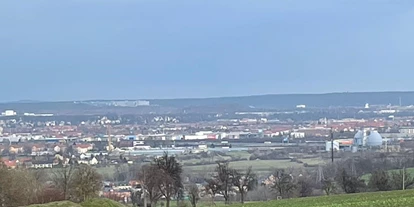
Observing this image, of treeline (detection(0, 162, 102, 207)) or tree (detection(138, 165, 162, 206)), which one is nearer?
treeline (detection(0, 162, 102, 207))

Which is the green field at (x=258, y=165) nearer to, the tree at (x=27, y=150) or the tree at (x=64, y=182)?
the tree at (x=27, y=150)

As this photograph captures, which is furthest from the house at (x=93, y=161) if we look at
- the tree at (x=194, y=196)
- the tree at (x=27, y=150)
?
the tree at (x=194, y=196)

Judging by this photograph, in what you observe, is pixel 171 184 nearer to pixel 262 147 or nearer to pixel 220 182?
pixel 220 182

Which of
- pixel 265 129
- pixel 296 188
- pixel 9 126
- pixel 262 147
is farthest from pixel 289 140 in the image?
pixel 296 188

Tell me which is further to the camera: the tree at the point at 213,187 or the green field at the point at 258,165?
the green field at the point at 258,165

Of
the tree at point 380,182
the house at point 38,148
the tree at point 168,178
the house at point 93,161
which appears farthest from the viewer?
the house at point 38,148

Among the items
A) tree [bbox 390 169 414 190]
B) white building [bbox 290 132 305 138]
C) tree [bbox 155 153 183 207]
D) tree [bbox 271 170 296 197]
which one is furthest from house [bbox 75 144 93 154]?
tree [bbox 390 169 414 190]

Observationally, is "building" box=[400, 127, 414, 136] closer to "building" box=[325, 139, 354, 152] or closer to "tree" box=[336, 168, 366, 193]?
"building" box=[325, 139, 354, 152]

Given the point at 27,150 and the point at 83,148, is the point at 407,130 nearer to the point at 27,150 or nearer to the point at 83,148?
the point at 83,148

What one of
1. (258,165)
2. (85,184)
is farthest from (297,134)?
(85,184)

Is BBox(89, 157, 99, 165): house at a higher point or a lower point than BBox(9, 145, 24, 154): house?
lower
